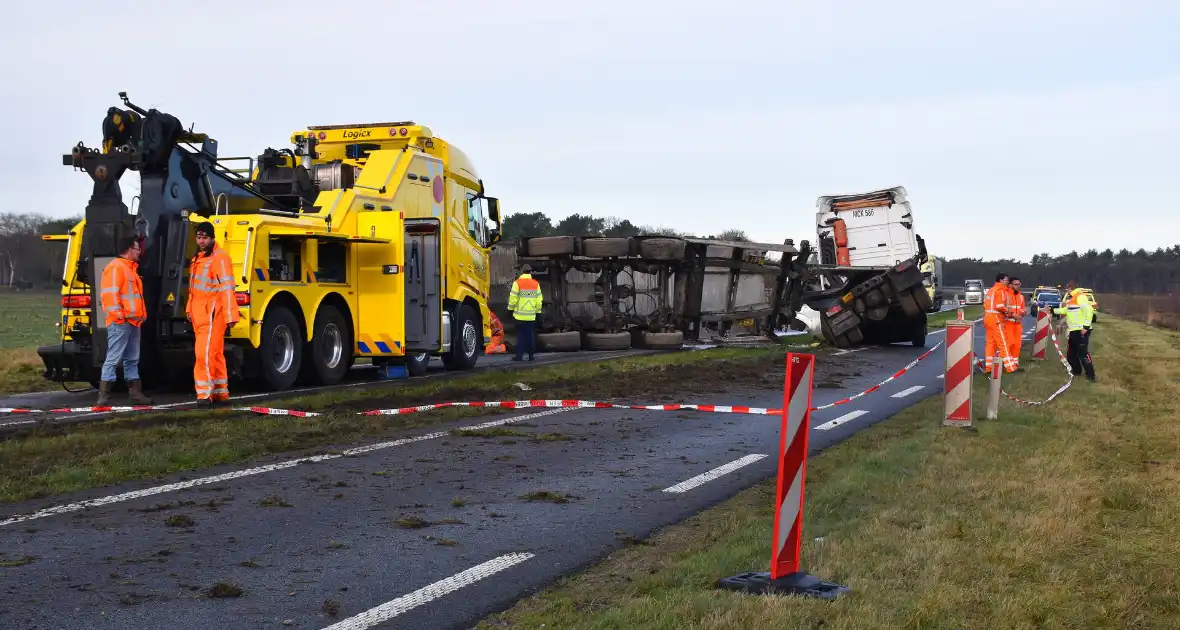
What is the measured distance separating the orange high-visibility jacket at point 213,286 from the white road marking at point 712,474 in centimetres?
585

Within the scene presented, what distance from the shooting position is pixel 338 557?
539cm

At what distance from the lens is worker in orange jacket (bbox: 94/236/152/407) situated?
37.3 feet

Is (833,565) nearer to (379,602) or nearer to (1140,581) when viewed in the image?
(1140,581)

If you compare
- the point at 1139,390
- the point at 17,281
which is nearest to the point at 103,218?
the point at 1139,390

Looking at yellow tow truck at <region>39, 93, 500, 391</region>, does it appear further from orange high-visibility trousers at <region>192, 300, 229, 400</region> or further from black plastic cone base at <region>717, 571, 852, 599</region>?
black plastic cone base at <region>717, 571, 852, 599</region>

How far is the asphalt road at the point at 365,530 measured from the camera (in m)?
4.57

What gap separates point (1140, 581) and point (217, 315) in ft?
30.3

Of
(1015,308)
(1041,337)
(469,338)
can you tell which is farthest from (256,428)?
(1041,337)

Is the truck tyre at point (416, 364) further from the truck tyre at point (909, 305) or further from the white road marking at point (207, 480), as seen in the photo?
the truck tyre at point (909, 305)

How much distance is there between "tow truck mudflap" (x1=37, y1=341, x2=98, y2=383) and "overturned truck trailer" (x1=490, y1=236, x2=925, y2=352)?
10.7m

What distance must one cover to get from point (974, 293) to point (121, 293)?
231 feet

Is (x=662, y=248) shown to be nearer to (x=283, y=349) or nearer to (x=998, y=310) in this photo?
(x=998, y=310)

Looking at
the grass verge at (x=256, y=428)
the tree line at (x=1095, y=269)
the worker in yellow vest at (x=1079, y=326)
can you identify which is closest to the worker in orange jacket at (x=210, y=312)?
the grass verge at (x=256, y=428)

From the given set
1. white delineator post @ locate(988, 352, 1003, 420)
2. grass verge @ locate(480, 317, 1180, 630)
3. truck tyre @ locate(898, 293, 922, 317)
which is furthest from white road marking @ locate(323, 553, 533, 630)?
truck tyre @ locate(898, 293, 922, 317)
